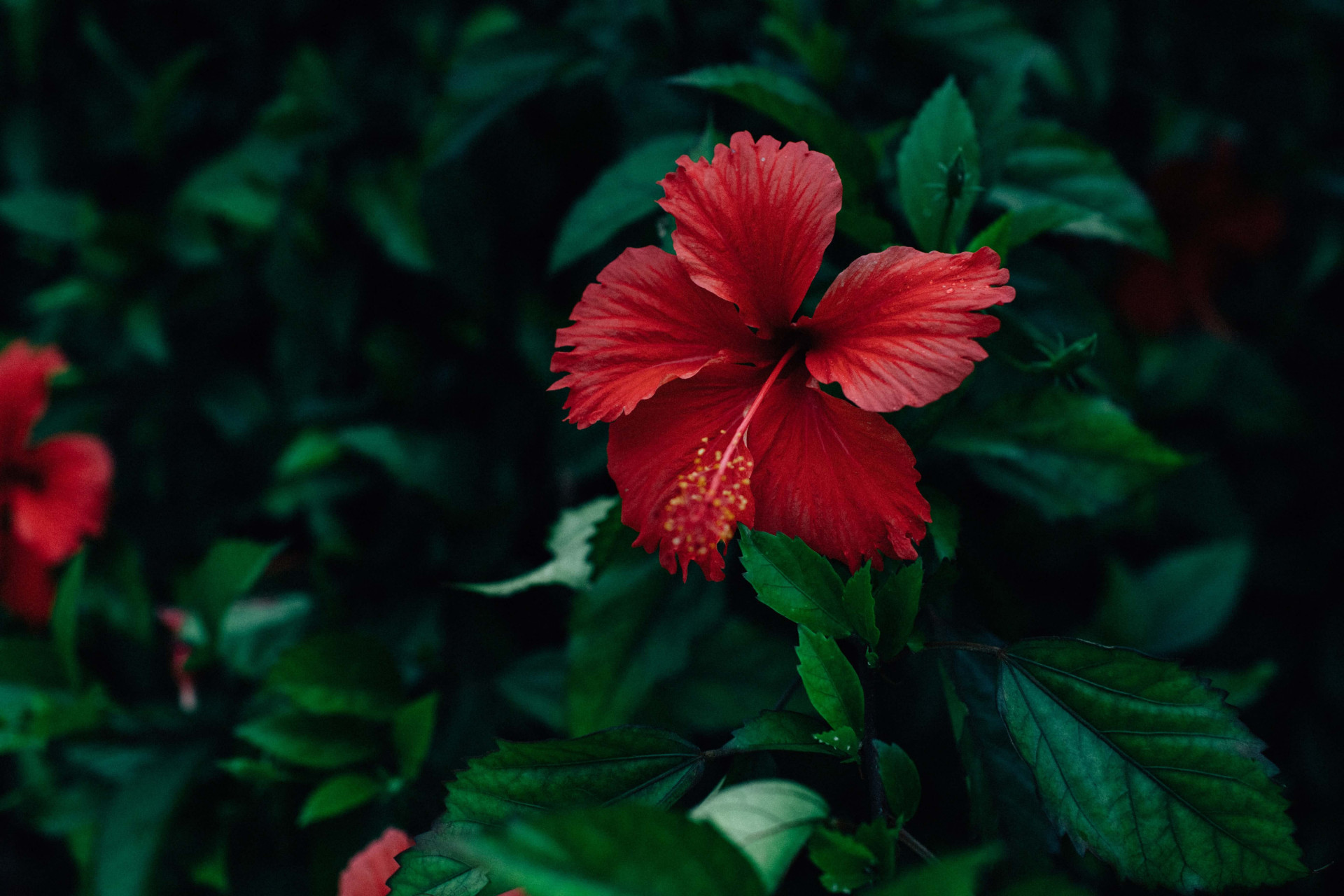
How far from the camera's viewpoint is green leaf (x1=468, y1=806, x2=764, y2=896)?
0.45 m

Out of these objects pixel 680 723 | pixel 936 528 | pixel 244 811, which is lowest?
pixel 244 811

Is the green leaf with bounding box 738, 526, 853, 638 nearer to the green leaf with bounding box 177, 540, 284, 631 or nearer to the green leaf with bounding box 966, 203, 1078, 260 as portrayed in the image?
the green leaf with bounding box 966, 203, 1078, 260

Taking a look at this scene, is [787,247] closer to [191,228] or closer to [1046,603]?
[1046,603]

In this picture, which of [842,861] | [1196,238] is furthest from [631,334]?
[1196,238]

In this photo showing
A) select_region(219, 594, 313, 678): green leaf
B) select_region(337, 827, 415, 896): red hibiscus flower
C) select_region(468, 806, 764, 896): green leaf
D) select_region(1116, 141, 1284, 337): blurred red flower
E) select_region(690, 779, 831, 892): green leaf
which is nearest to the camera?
select_region(468, 806, 764, 896): green leaf

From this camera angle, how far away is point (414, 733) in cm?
110

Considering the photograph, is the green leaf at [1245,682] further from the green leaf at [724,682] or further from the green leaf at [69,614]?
the green leaf at [69,614]

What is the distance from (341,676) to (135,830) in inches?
16.9

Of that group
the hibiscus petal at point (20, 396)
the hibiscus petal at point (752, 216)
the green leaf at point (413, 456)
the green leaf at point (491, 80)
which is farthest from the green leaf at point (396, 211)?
the hibiscus petal at point (752, 216)

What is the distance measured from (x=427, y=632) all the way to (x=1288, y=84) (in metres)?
1.95

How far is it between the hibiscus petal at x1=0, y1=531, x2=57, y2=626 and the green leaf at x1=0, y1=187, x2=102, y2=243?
2.28ft

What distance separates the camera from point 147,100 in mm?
1797

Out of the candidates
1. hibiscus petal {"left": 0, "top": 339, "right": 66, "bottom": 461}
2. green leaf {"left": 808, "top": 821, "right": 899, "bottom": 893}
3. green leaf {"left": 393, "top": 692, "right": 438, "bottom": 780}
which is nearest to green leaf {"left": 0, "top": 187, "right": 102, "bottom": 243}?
hibiscus petal {"left": 0, "top": 339, "right": 66, "bottom": 461}

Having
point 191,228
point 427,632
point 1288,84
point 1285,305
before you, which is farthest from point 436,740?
point 1288,84
